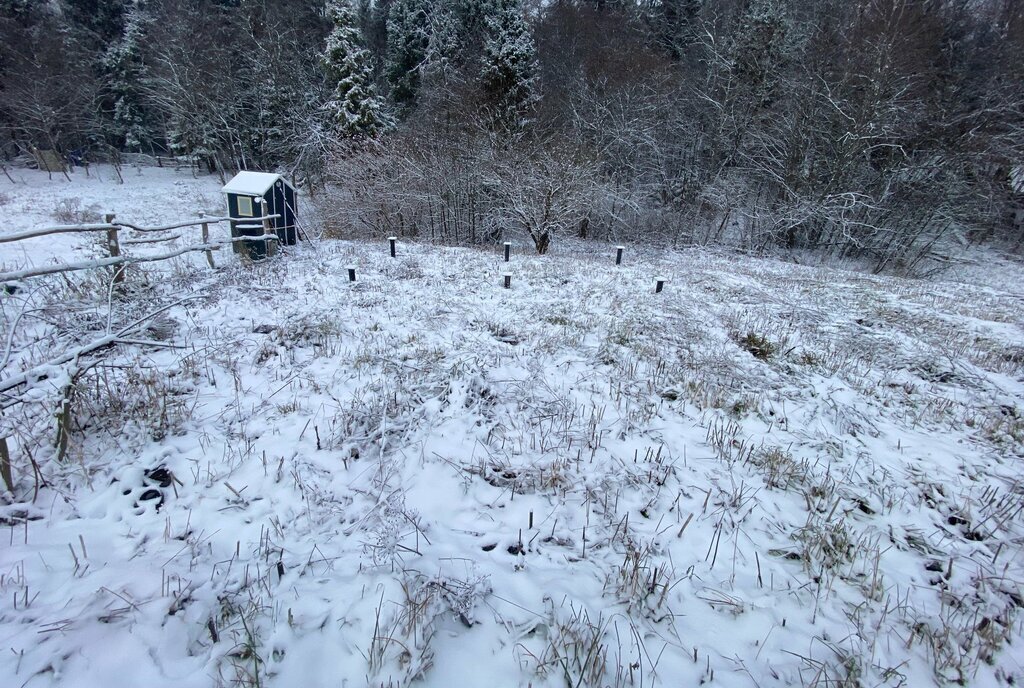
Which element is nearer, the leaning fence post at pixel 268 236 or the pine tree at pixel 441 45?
the leaning fence post at pixel 268 236

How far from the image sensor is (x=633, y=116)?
20750 millimetres

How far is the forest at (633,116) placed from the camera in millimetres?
16922

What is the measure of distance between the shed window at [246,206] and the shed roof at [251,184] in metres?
0.17

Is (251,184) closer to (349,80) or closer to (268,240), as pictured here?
(268,240)

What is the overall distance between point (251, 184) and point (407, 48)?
2114 cm

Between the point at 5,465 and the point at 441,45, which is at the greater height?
the point at 441,45

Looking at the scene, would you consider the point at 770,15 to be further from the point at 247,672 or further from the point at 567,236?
the point at 247,672

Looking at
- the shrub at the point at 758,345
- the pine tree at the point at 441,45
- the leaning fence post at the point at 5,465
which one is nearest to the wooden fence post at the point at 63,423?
the leaning fence post at the point at 5,465

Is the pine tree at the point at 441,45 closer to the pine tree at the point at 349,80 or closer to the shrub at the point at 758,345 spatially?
the pine tree at the point at 349,80

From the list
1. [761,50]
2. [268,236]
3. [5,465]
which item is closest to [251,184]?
[268,236]

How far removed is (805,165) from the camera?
736 inches

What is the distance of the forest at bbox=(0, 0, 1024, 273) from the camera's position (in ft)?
55.5

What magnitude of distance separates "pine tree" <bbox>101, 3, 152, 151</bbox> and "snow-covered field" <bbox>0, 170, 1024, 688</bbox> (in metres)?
41.8

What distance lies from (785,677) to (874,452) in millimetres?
2714
